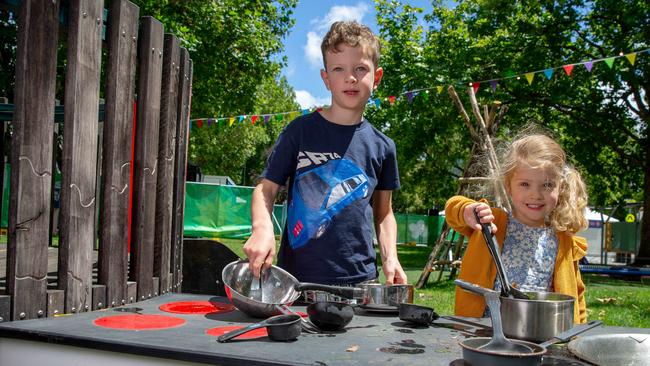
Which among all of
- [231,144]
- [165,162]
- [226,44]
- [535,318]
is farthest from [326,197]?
[231,144]

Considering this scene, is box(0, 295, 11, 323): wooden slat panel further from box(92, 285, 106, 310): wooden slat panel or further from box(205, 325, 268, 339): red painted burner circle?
box(205, 325, 268, 339): red painted burner circle

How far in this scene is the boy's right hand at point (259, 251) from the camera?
1.66 metres

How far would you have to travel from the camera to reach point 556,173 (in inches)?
85.2

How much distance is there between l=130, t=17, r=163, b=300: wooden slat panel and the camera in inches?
95.8

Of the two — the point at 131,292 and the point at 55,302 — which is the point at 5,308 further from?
the point at 131,292

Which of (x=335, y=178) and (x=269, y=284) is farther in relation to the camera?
(x=335, y=178)

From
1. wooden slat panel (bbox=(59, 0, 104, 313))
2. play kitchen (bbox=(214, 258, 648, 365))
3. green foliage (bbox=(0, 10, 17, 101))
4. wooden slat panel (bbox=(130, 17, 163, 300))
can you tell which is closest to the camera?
play kitchen (bbox=(214, 258, 648, 365))

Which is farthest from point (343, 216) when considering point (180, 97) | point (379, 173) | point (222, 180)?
point (222, 180)

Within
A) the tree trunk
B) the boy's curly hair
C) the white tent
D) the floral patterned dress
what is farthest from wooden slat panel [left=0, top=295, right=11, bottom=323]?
the white tent

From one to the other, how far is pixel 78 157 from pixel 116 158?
23cm

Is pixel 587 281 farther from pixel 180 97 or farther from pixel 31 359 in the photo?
pixel 31 359

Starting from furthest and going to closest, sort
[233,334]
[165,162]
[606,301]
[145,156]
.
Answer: [606,301] < [165,162] < [145,156] < [233,334]

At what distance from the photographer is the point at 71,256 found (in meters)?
1.92

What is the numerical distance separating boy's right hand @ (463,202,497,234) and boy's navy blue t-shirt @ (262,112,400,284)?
0.40m
